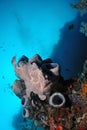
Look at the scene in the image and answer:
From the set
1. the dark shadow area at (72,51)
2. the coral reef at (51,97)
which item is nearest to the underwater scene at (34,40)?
the dark shadow area at (72,51)

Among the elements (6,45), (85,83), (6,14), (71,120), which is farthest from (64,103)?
(6,14)

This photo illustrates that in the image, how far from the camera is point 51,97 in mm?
4500

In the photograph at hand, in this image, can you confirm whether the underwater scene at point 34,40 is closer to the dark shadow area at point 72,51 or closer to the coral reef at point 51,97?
the dark shadow area at point 72,51

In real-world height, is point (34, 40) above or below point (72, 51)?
above

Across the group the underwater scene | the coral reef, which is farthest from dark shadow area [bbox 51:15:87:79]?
the coral reef

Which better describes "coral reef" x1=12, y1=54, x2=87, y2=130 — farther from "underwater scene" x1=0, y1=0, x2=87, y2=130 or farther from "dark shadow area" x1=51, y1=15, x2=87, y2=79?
"dark shadow area" x1=51, y1=15, x2=87, y2=79

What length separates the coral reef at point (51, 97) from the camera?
14.8 ft

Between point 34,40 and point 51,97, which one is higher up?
point 34,40

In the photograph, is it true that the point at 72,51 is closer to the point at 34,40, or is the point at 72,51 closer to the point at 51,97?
the point at 34,40

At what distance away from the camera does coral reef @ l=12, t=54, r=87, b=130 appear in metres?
4.50

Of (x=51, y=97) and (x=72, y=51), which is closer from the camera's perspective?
(x=51, y=97)

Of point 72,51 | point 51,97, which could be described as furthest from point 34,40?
point 51,97

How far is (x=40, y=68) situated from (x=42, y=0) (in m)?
4.44

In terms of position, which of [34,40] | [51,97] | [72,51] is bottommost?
[51,97]
